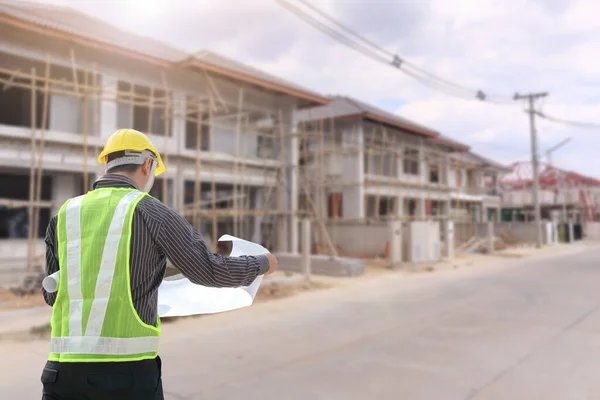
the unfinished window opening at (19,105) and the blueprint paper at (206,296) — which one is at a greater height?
the unfinished window opening at (19,105)

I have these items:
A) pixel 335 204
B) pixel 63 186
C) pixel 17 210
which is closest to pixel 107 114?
pixel 63 186

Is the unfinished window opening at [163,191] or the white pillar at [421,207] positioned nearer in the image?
the unfinished window opening at [163,191]

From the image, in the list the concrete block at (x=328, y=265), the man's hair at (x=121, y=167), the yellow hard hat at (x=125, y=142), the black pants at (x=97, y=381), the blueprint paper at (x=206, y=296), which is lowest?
the concrete block at (x=328, y=265)

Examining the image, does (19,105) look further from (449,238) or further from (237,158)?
(449,238)

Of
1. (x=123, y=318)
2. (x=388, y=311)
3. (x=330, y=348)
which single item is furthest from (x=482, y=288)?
(x=123, y=318)

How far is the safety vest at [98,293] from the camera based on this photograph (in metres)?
1.67

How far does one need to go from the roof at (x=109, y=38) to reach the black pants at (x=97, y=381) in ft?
36.8

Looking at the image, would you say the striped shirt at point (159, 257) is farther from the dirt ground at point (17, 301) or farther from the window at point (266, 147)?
the window at point (266, 147)

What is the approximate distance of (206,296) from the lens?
6.91 ft

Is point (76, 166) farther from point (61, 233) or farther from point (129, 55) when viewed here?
point (61, 233)

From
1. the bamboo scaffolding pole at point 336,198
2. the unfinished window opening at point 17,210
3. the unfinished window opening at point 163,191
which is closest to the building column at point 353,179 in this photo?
the bamboo scaffolding pole at point 336,198

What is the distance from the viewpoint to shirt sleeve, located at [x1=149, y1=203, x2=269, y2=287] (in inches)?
70.0

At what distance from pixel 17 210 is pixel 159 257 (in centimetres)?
1253

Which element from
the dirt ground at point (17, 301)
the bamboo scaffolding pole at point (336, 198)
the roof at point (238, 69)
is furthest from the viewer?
the bamboo scaffolding pole at point (336, 198)
